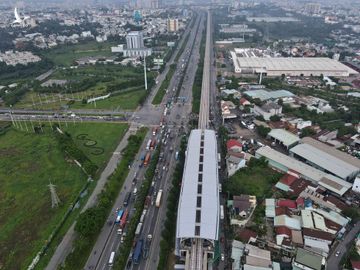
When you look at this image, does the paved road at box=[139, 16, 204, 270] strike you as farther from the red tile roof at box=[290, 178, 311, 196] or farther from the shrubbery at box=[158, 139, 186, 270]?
the red tile roof at box=[290, 178, 311, 196]

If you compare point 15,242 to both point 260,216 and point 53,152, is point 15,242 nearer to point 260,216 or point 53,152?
point 53,152

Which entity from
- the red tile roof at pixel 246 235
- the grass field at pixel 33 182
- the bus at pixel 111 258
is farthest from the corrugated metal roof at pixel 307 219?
the grass field at pixel 33 182

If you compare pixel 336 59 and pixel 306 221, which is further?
pixel 336 59

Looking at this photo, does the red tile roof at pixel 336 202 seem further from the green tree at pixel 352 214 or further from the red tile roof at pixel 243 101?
the red tile roof at pixel 243 101

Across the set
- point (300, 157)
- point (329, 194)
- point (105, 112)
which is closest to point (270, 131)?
point (300, 157)

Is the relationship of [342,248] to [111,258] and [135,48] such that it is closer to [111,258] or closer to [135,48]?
[111,258]

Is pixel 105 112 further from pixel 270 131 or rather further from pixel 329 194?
pixel 329 194

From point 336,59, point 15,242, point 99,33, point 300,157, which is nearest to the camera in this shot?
point 15,242

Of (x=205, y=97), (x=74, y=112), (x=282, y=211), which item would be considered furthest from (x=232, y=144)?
(x=74, y=112)

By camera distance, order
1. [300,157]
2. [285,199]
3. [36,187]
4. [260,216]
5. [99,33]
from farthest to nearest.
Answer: [99,33] → [300,157] → [36,187] → [285,199] → [260,216]
